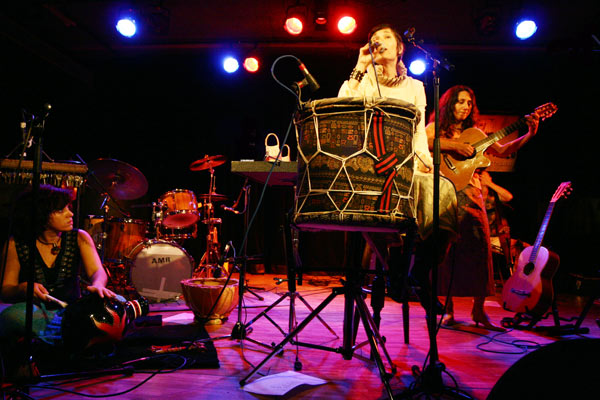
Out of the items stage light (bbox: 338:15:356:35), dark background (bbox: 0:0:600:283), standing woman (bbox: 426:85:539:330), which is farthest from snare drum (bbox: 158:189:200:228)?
stage light (bbox: 338:15:356:35)

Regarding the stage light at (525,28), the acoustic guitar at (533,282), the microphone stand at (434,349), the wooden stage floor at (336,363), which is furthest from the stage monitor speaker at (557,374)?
the stage light at (525,28)

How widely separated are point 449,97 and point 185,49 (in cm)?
570

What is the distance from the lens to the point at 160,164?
7.75 m

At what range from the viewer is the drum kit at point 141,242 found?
486 cm

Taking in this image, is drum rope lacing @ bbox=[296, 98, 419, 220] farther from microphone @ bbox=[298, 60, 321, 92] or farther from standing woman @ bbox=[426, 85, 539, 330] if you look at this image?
standing woman @ bbox=[426, 85, 539, 330]

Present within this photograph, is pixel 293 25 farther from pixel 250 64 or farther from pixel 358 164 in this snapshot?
pixel 358 164

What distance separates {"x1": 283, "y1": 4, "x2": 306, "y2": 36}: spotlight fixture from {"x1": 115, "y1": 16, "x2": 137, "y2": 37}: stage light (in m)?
2.38

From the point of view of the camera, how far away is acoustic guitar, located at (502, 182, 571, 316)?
3512mm

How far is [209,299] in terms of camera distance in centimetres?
364

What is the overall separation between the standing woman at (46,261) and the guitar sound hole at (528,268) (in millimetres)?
3604

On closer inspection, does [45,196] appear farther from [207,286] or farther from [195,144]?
[195,144]

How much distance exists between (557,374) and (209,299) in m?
3.16

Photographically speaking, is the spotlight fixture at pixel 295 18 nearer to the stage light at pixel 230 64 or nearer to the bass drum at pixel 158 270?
the stage light at pixel 230 64

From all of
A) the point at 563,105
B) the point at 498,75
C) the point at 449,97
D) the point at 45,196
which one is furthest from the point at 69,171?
the point at 563,105
